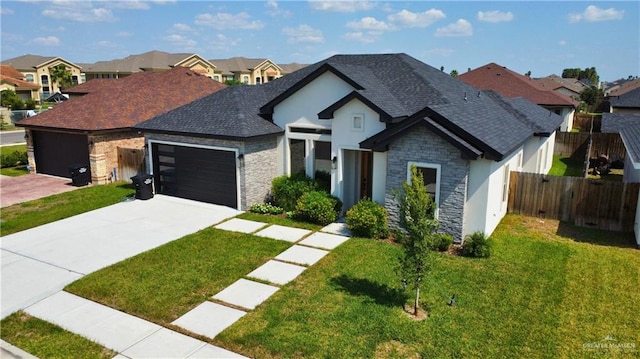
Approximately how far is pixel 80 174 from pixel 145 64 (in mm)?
57944

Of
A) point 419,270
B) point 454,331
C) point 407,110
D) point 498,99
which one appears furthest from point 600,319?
point 498,99

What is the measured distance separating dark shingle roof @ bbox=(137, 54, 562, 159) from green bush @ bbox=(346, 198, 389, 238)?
2928 mm

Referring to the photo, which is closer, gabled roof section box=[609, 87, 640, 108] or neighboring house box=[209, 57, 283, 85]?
gabled roof section box=[609, 87, 640, 108]

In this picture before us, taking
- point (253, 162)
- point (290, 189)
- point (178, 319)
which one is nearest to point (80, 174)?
point (253, 162)

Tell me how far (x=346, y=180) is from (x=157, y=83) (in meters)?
17.1

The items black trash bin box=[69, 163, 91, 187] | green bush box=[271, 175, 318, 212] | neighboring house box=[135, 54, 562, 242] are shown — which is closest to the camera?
neighboring house box=[135, 54, 562, 242]

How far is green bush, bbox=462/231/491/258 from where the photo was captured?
11.5m

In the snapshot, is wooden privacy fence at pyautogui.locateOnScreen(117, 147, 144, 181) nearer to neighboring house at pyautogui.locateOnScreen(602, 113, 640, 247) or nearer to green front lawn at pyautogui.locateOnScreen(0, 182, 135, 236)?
green front lawn at pyautogui.locateOnScreen(0, 182, 135, 236)

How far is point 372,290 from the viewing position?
31.6 feet

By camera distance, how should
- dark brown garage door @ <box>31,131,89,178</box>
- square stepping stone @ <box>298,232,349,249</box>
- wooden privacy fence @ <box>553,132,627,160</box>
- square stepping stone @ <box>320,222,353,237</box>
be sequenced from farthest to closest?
wooden privacy fence @ <box>553,132,627,160</box>, dark brown garage door @ <box>31,131,89,178</box>, square stepping stone @ <box>320,222,353,237</box>, square stepping stone @ <box>298,232,349,249</box>

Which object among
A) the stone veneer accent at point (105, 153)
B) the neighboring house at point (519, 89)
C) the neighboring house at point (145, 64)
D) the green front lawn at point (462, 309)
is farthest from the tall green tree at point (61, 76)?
the green front lawn at point (462, 309)

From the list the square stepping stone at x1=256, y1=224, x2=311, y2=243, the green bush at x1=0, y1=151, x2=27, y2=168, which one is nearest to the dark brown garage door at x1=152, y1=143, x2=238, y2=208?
the square stepping stone at x1=256, y1=224, x2=311, y2=243

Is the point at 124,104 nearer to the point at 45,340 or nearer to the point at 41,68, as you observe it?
the point at 45,340

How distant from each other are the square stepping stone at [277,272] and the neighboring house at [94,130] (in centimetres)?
1295
